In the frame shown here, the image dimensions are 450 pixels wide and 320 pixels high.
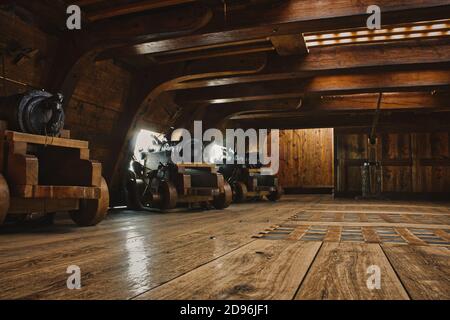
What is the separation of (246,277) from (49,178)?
8.16ft

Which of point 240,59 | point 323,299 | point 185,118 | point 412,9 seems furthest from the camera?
point 185,118

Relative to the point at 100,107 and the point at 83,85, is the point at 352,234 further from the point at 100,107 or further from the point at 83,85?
the point at 100,107

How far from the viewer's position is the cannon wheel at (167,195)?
5422mm

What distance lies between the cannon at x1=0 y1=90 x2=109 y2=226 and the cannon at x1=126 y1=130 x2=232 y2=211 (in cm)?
199

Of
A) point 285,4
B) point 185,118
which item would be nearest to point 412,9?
point 285,4

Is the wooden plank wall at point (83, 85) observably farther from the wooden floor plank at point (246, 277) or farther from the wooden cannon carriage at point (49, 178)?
the wooden floor plank at point (246, 277)

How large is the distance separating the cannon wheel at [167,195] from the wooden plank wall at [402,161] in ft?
20.3

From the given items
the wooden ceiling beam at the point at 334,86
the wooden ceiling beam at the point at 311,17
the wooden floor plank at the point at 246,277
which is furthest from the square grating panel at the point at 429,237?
the wooden ceiling beam at the point at 334,86

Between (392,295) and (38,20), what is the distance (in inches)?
181

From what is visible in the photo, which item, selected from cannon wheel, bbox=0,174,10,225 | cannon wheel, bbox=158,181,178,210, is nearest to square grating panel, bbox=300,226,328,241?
cannon wheel, bbox=0,174,10,225

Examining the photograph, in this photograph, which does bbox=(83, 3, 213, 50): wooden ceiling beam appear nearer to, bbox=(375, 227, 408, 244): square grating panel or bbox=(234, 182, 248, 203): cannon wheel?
bbox=(375, 227, 408, 244): square grating panel

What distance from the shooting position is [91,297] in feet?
3.98

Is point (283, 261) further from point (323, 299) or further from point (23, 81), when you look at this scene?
point (23, 81)

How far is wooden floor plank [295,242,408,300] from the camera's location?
4.07ft
